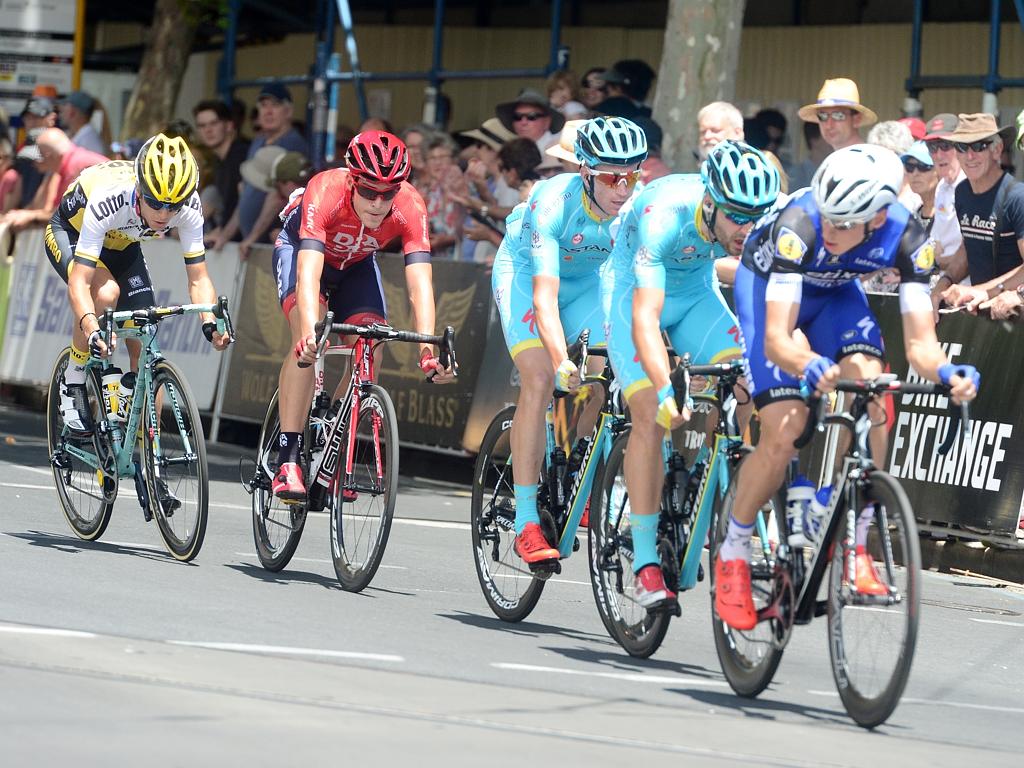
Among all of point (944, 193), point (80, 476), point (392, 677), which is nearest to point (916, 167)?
point (944, 193)

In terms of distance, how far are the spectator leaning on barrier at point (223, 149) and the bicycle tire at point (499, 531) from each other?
27.6ft

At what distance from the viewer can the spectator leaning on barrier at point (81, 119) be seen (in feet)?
61.8

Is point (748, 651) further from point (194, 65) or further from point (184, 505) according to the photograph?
point (194, 65)

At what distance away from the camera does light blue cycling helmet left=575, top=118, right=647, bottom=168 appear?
26.7 ft

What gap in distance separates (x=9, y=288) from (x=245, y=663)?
41.3 feet

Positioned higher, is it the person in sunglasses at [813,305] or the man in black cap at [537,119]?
the man in black cap at [537,119]

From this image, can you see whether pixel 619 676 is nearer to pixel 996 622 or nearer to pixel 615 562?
pixel 615 562

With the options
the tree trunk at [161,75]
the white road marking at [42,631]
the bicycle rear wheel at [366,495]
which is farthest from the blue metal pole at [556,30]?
the white road marking at [42,631]

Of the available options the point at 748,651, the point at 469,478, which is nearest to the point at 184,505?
the point at 748,651

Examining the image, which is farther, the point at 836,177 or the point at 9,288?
the point at 9,288

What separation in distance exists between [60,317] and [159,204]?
857cm

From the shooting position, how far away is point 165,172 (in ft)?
30.7

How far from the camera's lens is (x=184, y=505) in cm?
926

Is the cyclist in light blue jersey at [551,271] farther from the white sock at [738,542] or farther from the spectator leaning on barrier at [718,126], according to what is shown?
the spectator leaning on barrier at [718,126]
